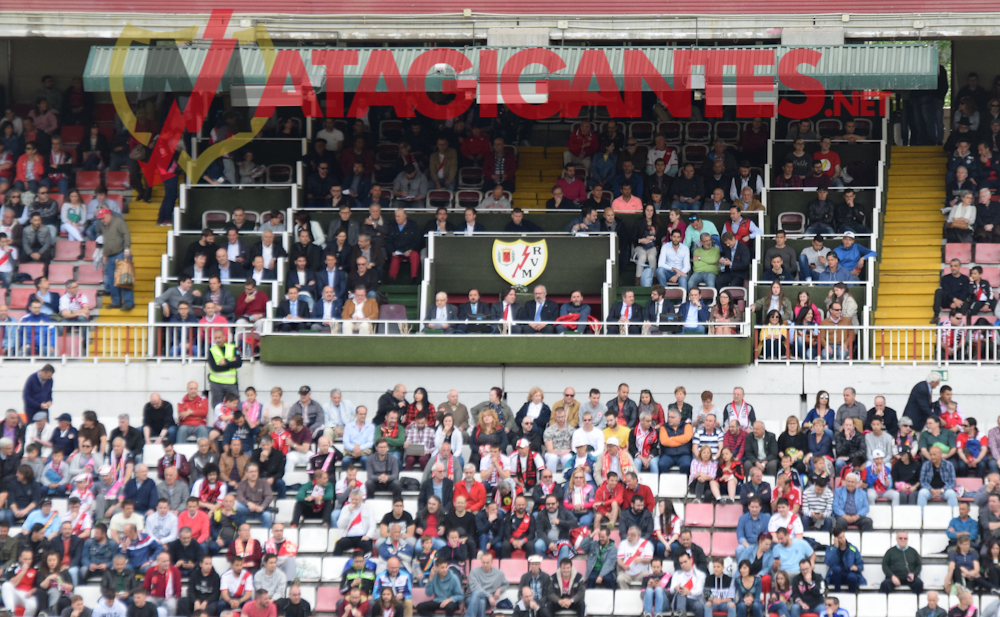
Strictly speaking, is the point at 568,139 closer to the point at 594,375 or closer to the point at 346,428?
the point at 594,375

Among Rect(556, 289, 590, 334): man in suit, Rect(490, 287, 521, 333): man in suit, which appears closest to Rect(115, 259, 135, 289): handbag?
Rect(490, 287, 521, 333): man in suit

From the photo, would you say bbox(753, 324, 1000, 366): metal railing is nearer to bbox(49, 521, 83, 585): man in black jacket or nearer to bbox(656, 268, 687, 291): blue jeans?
bbox(656, 268, 687, 291): blue jeans

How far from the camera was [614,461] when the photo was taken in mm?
19781

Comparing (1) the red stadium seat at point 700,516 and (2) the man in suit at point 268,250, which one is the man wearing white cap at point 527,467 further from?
(2) the man in suit at point 268,250

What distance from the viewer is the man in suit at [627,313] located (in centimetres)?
2256

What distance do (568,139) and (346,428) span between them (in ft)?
27.0

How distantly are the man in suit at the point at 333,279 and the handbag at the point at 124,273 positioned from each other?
291 centimetres

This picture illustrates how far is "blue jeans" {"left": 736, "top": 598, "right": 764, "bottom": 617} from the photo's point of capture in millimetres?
17688

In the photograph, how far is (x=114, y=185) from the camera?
26469 millimetres

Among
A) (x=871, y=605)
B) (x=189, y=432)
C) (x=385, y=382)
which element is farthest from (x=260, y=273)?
(x=871, y=605)

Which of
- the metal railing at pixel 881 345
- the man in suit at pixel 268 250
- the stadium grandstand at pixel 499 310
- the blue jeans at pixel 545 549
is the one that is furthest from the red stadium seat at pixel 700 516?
the man in suit at pixel 268 250

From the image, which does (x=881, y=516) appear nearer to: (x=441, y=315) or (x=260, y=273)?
(x=441, y=315)

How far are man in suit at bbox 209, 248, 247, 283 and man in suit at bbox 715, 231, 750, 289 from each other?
702 centimetres

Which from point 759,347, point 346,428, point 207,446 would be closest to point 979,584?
point 759,347
